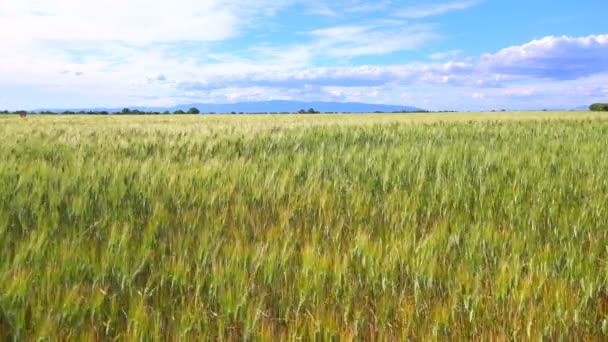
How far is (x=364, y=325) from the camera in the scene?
1.50 m

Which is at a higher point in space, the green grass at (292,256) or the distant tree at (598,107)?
the distant tree at (598,107)

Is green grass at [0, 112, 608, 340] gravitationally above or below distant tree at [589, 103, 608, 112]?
below

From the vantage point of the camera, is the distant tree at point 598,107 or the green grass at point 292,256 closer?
the green grass at point 292,256

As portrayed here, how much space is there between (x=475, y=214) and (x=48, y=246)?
6.90 ft

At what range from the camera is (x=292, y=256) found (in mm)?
1954

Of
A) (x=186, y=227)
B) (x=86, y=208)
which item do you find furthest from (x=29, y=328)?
(x=86, y=208)

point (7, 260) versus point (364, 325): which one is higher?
point (7, 260)

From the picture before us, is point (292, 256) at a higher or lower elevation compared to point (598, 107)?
lower

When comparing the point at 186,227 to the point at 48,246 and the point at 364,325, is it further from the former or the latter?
the point at 364,325

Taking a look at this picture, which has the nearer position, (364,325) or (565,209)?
(364,325)

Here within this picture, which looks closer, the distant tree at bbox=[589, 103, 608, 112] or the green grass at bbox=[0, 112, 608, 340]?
the green grass at bbox=[0, 112, 608, 340]

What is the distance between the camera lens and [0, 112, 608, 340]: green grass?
4.87 feet

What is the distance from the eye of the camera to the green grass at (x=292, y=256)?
1485 mm

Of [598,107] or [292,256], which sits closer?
[292,256]
